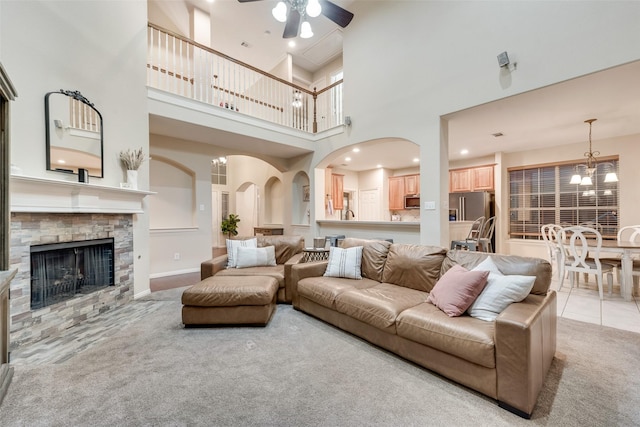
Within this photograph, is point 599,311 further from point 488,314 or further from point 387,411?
point 387,411

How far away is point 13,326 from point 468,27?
19.5 feet

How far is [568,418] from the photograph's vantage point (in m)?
1.54

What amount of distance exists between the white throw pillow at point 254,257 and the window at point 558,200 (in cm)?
583

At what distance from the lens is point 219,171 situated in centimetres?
914

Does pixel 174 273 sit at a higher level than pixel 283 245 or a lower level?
lower

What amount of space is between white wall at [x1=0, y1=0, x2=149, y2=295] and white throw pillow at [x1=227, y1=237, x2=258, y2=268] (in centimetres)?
130

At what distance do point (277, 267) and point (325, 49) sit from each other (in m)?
6.06

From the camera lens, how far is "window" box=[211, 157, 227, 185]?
8.95m

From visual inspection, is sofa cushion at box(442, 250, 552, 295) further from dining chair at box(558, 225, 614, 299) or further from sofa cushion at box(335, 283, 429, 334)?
dining chair at box(558, 225, 614, 299)

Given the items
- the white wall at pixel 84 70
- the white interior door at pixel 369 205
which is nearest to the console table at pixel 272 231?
the white interior door at pixel 369 205

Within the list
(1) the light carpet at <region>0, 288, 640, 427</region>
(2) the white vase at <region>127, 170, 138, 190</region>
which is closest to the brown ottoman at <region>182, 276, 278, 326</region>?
(1) the light carpet at <region>0, 288, 640, 427</region>

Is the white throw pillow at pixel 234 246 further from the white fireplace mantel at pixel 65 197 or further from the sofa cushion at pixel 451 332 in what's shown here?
the sofa cushion at pixel 451 332

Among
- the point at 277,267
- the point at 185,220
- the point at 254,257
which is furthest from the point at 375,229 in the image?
the point at 185,220

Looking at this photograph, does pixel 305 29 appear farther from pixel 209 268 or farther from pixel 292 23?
pixel 209 268
